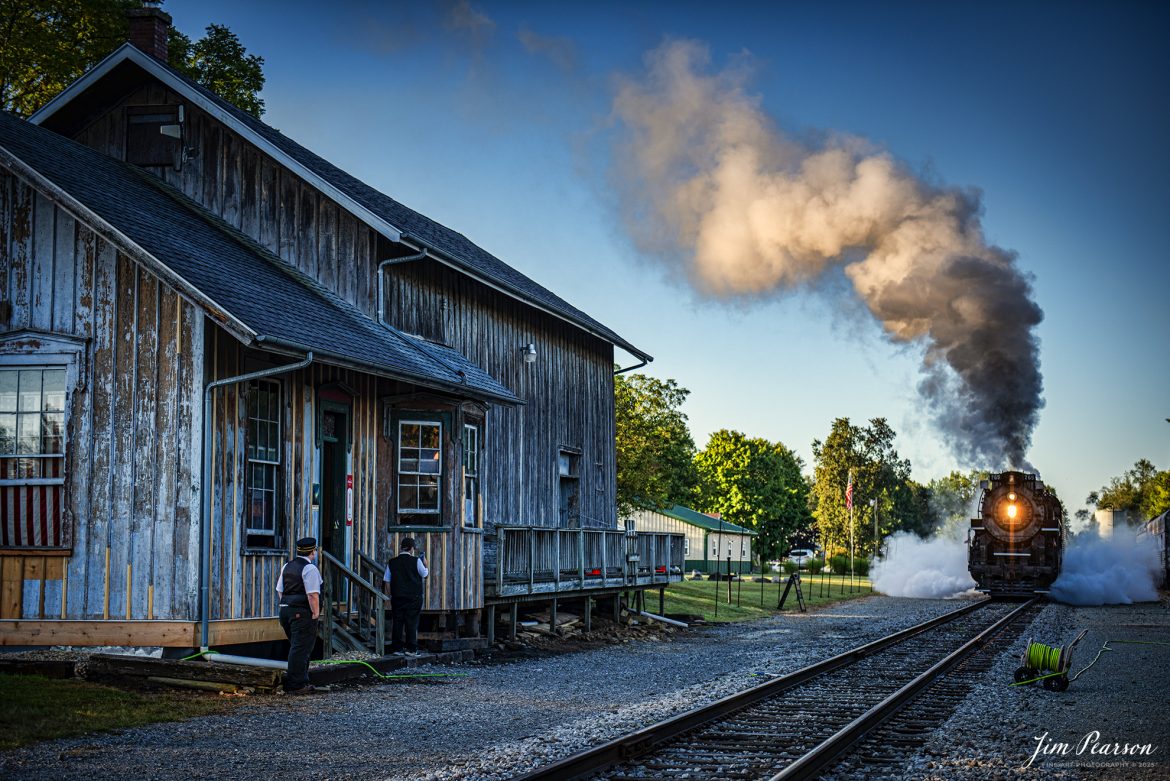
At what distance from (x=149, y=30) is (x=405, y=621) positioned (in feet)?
35.4

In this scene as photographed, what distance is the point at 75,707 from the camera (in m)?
11.4

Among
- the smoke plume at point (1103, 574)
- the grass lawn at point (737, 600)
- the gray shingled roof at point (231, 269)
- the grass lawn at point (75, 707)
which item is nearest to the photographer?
the grass lawn at point (75, 707)

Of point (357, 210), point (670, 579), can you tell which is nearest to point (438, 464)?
point (357, 210)

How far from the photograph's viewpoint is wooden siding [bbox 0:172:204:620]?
45.6 feet

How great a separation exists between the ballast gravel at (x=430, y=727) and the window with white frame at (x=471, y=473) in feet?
8.00

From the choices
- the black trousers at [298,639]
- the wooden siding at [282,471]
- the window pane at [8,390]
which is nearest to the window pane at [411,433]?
the wooden siding at [282,471]

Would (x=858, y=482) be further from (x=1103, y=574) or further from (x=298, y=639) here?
(x=298, y=639)

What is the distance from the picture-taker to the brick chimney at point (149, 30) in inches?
802

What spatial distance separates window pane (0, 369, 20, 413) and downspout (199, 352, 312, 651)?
2.49 m

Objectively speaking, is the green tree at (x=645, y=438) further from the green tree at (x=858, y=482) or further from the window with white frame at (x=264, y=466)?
the green tree at (x=858, y=482)

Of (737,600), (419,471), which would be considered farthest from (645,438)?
(419,471)

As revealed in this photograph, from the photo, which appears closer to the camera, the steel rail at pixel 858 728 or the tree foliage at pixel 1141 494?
the steel rail at pixel 858 728

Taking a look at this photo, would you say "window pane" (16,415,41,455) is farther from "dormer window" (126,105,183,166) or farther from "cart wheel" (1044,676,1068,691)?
"cart wheel" (1044,676,1068,691)

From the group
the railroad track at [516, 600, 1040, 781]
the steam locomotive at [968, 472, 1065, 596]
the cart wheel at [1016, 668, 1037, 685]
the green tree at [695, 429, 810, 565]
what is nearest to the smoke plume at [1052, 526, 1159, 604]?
the steam locomotive at [968, 472, 1065, 596]
